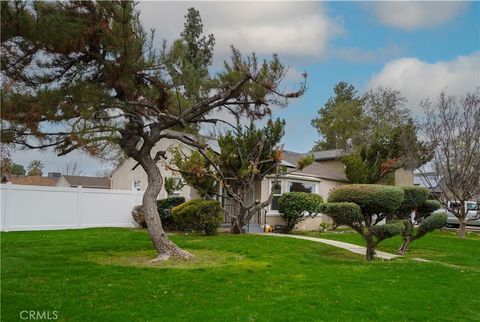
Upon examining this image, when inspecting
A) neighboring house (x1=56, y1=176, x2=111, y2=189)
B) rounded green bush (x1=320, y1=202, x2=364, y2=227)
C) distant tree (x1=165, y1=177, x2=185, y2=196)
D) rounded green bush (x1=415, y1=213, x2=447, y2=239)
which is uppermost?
neighboring house (x1=56, y1=176, x2=111, y2=189)

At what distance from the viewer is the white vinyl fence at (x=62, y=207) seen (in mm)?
16250

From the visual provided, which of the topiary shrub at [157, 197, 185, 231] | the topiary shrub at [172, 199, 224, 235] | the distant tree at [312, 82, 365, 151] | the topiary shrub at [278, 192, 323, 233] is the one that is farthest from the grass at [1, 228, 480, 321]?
the distant tree at [312, 82, 365, 151]

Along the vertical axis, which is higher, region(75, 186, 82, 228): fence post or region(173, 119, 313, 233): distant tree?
region(173, 119, 313, 233): distant tree

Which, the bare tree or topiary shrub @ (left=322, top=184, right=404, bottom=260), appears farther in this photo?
the bare tree

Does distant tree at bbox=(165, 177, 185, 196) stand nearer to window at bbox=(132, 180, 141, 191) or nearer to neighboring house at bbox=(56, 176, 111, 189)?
window at bbox=(132, 180, 141, 191)

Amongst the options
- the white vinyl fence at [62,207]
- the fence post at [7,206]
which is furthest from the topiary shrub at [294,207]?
the fence post at [7,206]

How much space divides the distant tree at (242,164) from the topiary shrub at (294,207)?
6.45 ft

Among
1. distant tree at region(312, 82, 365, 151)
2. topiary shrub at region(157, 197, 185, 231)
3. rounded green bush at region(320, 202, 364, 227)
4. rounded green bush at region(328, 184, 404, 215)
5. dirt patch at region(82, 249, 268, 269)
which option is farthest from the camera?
distant tree at region(312, 82, 365, 151)

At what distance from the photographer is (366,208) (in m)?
12.6

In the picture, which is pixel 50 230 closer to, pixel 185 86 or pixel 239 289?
pixel 185 86

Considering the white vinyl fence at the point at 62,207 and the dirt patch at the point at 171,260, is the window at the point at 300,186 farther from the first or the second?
the dirt patch at the point at 171,260

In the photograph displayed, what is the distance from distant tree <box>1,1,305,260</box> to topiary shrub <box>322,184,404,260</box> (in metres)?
3.08

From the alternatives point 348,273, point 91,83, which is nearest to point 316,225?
point 348,273

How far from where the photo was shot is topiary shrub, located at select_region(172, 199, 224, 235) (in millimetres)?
16859
